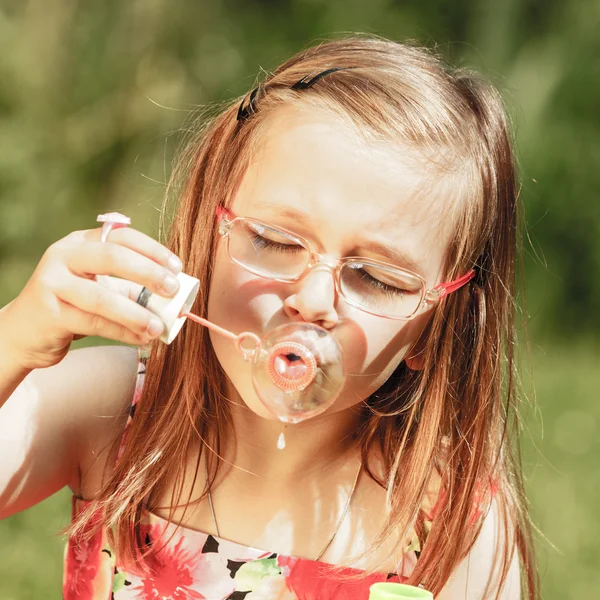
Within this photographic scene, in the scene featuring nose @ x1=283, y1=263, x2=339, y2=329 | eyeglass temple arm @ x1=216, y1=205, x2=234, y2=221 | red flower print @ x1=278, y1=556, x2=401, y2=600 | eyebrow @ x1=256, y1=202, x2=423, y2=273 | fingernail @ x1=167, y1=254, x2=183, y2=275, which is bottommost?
red flower print @ x1=278, y1=556, x2=401, y2=600

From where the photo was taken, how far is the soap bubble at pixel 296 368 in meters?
1.16

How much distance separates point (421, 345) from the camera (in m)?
1.46

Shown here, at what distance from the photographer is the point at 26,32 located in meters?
3.85

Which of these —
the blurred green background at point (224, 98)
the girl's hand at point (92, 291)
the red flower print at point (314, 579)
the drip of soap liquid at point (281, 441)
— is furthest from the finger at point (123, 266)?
the blurred green background at point (224, 98)

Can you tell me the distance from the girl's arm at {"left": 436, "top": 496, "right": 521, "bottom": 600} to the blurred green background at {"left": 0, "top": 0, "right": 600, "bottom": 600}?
1.79m

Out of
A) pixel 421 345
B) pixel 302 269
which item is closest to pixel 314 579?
pixel 421 345

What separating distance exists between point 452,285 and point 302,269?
0.26 metres

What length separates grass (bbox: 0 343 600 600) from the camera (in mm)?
2164

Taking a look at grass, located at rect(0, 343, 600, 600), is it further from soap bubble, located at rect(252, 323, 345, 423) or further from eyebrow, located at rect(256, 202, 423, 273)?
soap bubble, located at rect(252, 323, 345, 423)

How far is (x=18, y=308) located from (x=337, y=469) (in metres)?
0.57

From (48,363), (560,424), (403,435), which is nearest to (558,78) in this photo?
(560,424)

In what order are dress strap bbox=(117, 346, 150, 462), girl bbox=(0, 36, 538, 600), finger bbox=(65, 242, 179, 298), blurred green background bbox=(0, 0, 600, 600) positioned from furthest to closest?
blurred green background bbox=(0, 0, 600, 600), dress strap bbox=(117, 346, 150, 462), girl bbox=(0, 36, 538, 600), finger bbox=(65, 242, 179, 298)

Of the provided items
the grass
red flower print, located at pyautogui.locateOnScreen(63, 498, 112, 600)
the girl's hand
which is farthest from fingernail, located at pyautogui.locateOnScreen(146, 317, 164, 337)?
the grass

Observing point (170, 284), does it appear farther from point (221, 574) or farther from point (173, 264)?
point (221, 574)
